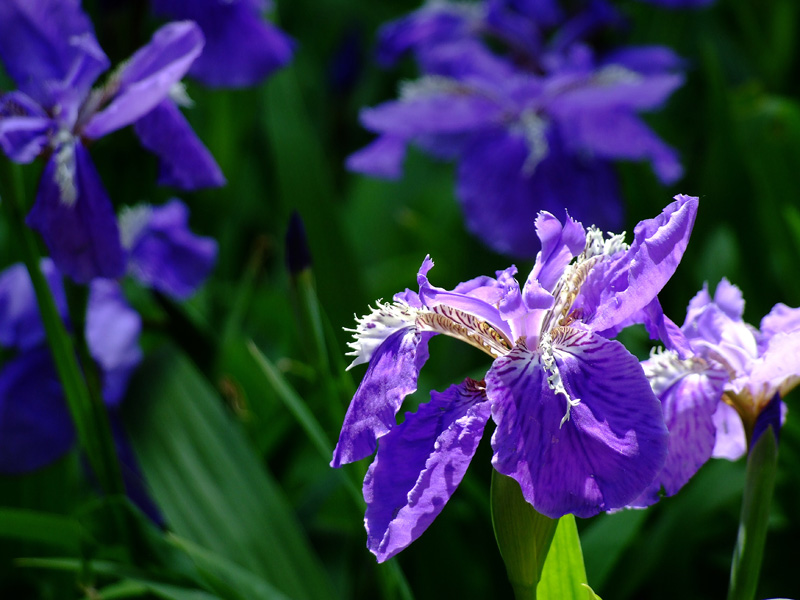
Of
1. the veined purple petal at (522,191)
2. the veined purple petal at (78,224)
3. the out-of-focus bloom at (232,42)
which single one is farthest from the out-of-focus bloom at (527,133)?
the veined purple petal at (78,224)

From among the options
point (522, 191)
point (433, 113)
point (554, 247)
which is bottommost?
point (522, 191)

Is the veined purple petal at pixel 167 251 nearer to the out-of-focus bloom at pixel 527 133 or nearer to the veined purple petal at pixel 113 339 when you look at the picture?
the veined purple petal at pixel 113 339

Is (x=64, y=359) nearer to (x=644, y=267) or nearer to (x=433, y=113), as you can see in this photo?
(x=644, y=267)

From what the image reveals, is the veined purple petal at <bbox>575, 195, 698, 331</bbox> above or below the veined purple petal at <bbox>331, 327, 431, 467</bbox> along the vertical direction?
above

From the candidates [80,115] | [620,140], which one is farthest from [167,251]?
[620,140]

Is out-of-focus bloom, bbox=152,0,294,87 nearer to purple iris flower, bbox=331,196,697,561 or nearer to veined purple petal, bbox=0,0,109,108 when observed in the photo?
veined purple petal, bbox=0,0,109,108

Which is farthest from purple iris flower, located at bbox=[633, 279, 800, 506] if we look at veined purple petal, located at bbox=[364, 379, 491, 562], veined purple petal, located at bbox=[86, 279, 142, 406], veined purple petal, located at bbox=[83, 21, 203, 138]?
veined purple petal, located at bbox=[86, 279, 142, 406]

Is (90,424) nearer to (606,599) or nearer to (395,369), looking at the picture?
(395,369)
